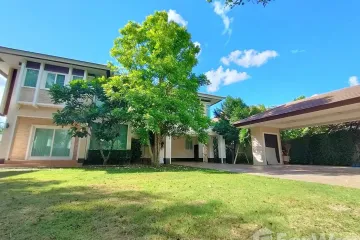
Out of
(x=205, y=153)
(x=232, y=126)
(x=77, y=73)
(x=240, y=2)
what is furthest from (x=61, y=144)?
(x=240, y=2)

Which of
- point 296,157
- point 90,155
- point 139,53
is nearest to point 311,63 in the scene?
point 296,157

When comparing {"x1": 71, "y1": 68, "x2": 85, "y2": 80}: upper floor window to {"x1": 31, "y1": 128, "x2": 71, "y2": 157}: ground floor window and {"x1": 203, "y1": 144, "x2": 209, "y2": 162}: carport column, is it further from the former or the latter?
{"x1": 203, "y1": 144, "x2": 209, "y2": 162}: carport column

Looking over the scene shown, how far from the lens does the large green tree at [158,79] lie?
1036 cm

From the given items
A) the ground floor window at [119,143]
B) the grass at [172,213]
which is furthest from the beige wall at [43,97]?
the grass at [172,213]

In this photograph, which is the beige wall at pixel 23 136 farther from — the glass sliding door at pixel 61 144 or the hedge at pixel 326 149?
the hedge at pixel 326 149

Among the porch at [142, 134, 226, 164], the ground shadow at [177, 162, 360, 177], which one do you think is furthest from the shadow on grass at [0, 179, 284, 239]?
the porch at [142, 134, 226, 164]

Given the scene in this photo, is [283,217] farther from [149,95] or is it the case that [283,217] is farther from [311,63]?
[311,63]

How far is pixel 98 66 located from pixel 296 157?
58.6 feet

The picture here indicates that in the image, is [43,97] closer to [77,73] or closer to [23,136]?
[77,73]

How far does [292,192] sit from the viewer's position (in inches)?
185

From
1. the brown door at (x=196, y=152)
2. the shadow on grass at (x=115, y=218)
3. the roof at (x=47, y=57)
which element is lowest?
the shadow on grass at (x=115, y=218)

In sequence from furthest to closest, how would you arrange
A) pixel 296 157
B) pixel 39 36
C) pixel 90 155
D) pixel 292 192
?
pixel 296 157
pixel 90 155
pixel 39 36
pixel 292 192

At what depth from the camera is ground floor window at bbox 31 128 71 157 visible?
1397 centimetres

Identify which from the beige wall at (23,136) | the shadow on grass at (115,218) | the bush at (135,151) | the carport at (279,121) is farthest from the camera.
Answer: the bush at (135,151)
